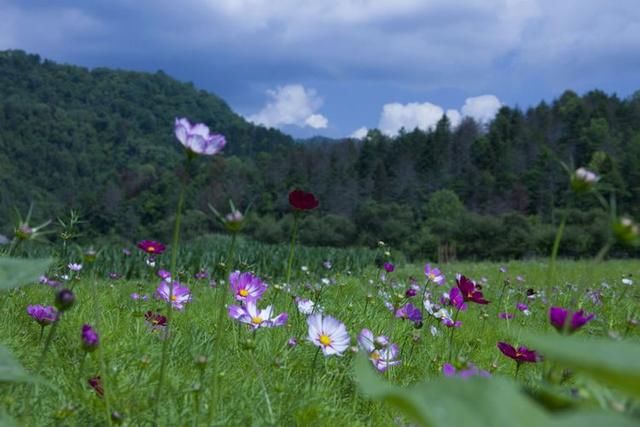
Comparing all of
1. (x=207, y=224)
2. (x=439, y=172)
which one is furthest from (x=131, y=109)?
(x=439, y=172)

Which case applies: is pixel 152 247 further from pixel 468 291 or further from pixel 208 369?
pixel 468 291

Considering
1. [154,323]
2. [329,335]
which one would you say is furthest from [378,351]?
[154,323]

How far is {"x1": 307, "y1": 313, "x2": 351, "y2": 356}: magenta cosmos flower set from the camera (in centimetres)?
158

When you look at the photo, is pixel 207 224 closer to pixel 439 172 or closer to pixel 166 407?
pixel 439 172

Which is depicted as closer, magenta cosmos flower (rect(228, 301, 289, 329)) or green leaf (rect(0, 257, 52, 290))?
green leaf (rect(0, 257, 52, 290))

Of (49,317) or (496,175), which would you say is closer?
(49,317)

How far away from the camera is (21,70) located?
111 metres

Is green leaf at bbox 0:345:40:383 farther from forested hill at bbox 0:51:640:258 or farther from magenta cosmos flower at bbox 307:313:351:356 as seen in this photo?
forested hill at bbox 0:51:640:258

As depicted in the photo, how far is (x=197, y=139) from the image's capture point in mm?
1066

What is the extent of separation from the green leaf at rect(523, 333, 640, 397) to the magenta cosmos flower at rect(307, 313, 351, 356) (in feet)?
3.67

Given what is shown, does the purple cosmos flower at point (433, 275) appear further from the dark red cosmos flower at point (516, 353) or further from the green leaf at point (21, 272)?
the green leaf at point (21, 272)

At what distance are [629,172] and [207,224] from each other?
2779cm

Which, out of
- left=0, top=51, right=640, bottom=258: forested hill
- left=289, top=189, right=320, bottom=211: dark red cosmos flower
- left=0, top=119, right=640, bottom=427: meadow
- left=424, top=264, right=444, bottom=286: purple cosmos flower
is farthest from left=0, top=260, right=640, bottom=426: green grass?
left=0, top=51, right=640, bottom=258: forested hill

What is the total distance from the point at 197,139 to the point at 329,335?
2.42ft
